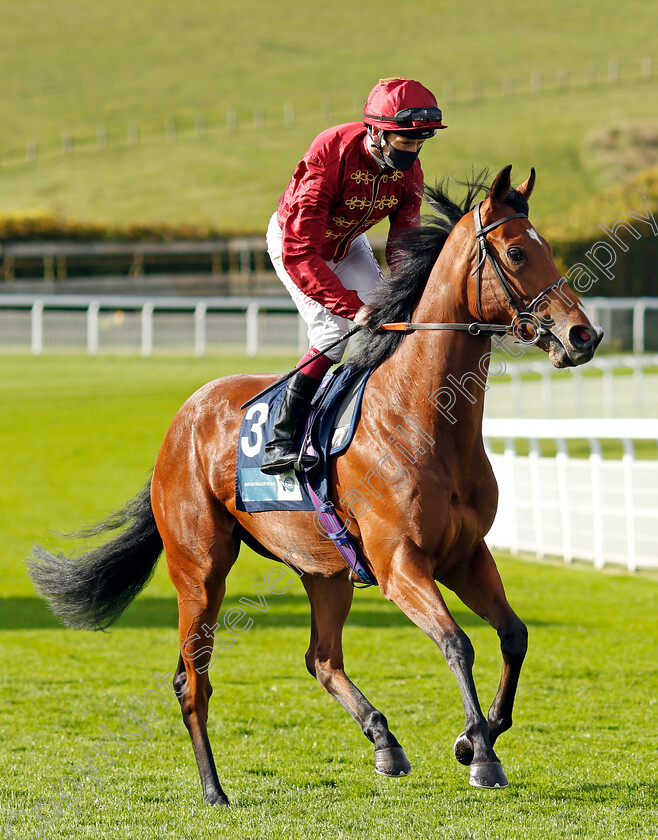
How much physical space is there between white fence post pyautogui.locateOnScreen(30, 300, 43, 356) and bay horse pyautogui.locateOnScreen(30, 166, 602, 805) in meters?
17.4

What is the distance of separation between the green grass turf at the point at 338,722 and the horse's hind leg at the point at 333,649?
0.31m

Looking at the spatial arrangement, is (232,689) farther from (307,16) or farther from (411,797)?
(307,16)

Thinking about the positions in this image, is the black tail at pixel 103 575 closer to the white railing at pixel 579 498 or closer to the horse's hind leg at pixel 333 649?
the horse's hind leg at pixel 333 649

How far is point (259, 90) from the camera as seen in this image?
57750 millimetres

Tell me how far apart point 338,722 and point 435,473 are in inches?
80.3

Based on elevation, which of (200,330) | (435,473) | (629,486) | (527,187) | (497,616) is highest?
(527,187)

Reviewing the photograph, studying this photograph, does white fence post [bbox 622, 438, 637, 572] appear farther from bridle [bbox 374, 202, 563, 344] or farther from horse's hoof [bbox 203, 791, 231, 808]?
horse's hoof [bbox 203, 791, 231, 808]

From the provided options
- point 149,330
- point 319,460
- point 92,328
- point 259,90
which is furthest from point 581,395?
point 259,90

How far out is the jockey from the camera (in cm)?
373

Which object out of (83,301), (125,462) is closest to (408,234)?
(125,462)

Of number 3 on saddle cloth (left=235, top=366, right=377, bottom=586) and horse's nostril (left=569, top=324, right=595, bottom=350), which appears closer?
horse's nostril (left=569, top=324, right=595, bottom=350)

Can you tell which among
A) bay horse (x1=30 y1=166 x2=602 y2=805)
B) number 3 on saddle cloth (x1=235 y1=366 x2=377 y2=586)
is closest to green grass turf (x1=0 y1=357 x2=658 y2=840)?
bay horse (x1=30 y1=166 x2=602 y2=805)

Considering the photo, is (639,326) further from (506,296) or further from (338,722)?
(506,296)

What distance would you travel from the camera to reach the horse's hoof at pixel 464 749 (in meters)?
3.22
